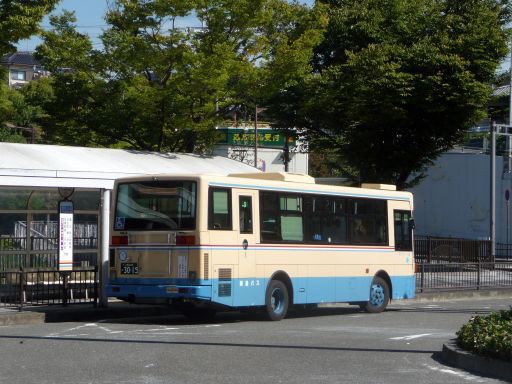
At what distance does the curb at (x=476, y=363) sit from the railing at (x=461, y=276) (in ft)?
54.7

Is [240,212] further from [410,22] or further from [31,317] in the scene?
[410,22]

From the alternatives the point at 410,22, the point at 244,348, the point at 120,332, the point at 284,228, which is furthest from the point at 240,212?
the point at 410,22

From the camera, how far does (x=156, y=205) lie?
1916 cm

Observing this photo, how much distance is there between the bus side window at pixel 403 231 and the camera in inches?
971

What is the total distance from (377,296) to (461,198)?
31537 millimetres

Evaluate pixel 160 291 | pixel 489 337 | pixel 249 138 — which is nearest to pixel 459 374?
pixel 489 337

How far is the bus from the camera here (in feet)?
61.2

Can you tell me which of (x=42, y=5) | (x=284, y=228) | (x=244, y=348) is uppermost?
(x=42, y=5)

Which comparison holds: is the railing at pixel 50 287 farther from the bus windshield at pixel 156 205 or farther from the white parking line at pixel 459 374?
the white parking line at pixel 459 374

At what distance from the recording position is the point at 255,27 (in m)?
30.5

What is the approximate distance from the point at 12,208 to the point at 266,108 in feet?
65.4

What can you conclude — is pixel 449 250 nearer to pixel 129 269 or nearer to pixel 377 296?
pixel 377 296

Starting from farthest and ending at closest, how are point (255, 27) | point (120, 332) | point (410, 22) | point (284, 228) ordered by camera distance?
point (410, 22) → point (255, 27) → point (284, 228) → point (120, 332)

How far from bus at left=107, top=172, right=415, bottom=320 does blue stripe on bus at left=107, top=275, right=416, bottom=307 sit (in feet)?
0.07
